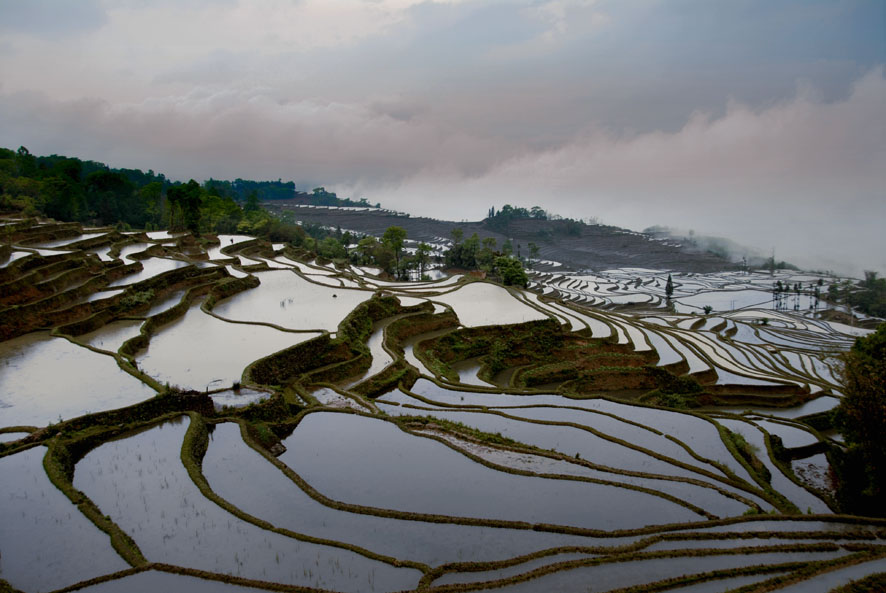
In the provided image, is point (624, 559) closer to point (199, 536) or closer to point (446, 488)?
point (446, 488)

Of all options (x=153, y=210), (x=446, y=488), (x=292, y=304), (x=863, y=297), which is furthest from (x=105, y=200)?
(x=863, y=297)

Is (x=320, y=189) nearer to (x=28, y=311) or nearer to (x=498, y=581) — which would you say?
(x=28, y=311)

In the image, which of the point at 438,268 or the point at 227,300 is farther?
the point at 438,268

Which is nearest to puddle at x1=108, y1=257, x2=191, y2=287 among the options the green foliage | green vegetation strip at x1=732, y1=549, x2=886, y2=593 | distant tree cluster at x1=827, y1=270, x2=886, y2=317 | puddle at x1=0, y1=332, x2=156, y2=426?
puddle at x1=0, y1=332, x2=156, y2=426

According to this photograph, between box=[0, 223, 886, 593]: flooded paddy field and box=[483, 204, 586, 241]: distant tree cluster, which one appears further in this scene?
box=[483, 204, 586, 241]: distant tree cluster

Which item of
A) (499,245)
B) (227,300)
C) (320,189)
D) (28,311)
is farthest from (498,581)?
(320,189)

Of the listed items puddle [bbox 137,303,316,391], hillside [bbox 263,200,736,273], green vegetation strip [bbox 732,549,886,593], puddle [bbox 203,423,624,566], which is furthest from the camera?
hillside [bbox 263,200,736,273]

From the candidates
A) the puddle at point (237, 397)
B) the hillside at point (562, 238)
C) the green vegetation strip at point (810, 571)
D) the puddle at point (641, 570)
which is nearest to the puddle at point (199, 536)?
the puddle at point (641, 570)

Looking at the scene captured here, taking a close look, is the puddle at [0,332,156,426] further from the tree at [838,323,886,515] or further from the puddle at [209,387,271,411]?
the tree at [838,323,886,515]
